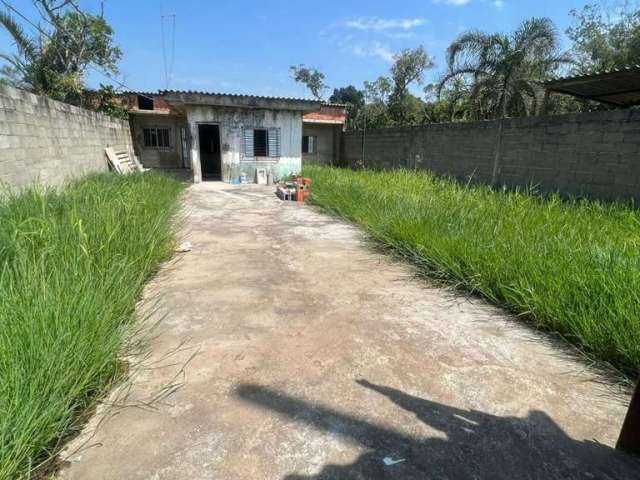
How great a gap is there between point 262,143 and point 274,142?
0.39m

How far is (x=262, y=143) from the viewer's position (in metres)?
11.2

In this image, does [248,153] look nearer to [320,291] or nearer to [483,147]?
[483,147]

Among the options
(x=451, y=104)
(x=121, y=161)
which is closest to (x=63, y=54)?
(x=121, y=161)

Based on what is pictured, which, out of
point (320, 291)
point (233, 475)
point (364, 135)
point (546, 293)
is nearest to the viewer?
point (233, 475)

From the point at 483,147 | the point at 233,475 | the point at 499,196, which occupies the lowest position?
the point at 233,475

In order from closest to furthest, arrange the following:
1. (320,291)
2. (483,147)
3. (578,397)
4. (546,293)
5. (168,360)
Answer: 1. (578,397)
2. (168,360)
3. (546,293)
4. (320,291)
5. (483,147)

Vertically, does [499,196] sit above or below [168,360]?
above

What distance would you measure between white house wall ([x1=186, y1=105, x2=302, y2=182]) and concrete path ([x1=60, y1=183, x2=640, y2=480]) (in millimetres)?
8393

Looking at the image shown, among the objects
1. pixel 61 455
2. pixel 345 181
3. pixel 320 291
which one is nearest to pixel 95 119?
pixel 345 181

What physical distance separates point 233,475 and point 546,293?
2265 millimetres

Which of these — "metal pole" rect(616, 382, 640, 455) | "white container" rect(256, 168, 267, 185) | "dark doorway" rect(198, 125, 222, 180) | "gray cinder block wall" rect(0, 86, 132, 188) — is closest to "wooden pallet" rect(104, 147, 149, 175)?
"gray cinder block wall" rect(0, 86, 132, 188)

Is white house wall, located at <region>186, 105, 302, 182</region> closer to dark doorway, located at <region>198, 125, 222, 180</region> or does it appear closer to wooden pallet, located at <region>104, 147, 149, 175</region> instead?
wooden pallet, located at <region>104, 147, 149, 175</region>

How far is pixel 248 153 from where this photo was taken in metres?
11.0

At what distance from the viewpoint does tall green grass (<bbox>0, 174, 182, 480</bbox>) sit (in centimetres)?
126
